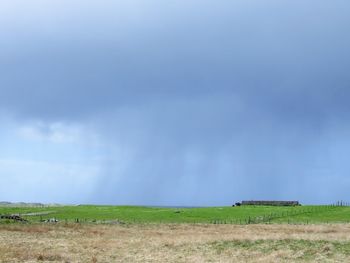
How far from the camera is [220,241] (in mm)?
51156

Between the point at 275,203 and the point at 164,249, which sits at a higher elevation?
the point at 275,203

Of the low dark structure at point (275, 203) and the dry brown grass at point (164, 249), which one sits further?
the low dark structure at point (275, 203)

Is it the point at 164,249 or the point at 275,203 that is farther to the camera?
the point at 275,203

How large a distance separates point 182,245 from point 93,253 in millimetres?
9707

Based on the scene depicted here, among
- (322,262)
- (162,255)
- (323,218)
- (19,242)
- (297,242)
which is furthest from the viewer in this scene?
(323,218)

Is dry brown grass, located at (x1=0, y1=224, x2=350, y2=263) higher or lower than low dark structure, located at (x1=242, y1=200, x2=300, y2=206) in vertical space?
lower

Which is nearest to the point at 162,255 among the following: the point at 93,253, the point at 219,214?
the point at 93,253

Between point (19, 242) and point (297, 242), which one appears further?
point (19, 242)

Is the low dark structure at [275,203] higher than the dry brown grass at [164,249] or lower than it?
higher

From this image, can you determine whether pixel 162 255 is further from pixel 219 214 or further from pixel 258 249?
pixel 219 214

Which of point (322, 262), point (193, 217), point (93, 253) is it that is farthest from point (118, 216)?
point (322, 262)

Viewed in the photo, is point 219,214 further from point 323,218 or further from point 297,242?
point 297,242

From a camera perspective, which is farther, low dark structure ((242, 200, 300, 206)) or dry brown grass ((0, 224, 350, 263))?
low dark structure ((242, 200, 300, 206))

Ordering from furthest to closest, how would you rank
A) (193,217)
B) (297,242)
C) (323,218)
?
(193,217)
(323,218)
(297,242)
